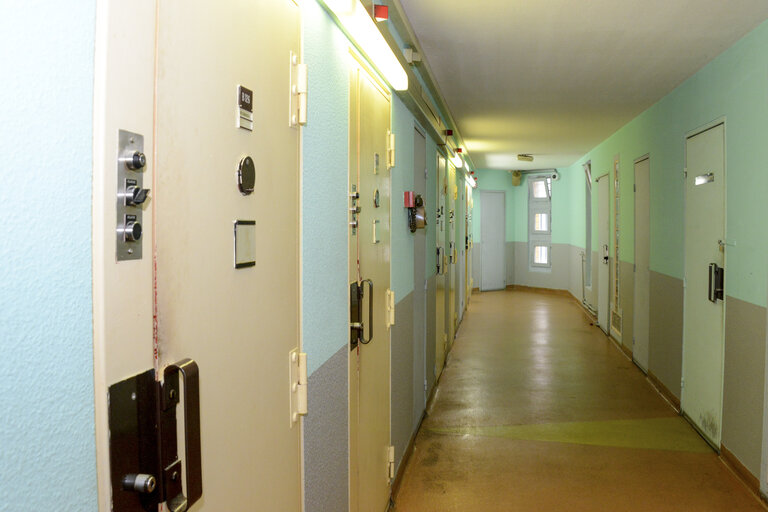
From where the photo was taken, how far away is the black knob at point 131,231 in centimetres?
80

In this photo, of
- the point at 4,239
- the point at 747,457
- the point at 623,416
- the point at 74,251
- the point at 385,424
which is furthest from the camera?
the point at 623,416

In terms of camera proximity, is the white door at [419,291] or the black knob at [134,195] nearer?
the black knob at [134,195]

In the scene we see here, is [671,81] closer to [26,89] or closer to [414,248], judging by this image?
[414,248]

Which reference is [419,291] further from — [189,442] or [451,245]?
[189,442]

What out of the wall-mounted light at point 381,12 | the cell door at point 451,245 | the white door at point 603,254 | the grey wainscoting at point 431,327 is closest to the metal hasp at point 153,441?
the wall-mounted light at point 381,12

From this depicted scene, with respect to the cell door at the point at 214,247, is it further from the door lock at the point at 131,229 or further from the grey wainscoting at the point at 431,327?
the grey wainscoting at the point at 431,327

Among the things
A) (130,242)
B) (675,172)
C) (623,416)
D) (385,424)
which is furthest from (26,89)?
(675,172)

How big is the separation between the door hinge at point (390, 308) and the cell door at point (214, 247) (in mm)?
1240

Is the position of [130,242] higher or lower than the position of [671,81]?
lower

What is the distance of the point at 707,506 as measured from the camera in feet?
9.25

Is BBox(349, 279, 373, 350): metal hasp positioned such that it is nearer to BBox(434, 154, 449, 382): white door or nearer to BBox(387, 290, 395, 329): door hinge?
BBox(387, 290, 395, 329): door hinge

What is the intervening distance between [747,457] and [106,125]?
11.6 feet

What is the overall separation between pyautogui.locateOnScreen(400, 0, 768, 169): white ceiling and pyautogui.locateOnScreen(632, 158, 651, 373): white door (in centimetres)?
70

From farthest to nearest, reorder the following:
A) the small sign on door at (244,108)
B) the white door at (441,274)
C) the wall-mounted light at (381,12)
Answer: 1. the white door at (441,274)
2. the wall-mounted light at (381,12)
3. the small sign on door at (244,108)
